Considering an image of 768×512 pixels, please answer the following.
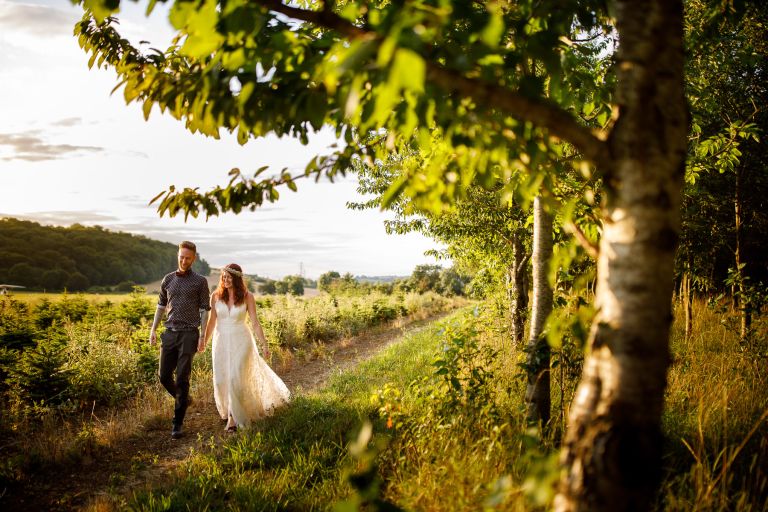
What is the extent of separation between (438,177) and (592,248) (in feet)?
2.37

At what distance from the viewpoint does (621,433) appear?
1.16 metres

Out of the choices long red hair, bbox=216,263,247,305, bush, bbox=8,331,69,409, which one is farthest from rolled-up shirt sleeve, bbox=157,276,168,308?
bush, bbox=8,331,69,409

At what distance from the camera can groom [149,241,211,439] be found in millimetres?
5477

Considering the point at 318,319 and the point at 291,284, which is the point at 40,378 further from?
the point at 291,284

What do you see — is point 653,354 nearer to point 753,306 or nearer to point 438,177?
point 438,177

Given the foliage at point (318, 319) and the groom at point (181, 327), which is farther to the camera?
the foliage at point (318, 319)

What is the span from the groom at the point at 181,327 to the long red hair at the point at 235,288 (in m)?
0.27

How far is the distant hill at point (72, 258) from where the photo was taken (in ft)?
132

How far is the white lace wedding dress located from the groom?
325mm

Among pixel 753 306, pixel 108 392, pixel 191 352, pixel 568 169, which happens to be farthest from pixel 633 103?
pixel 108 392

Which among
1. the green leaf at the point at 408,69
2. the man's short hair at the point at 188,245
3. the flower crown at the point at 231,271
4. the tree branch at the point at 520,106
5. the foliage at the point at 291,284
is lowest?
the foliage at the point at 291,284

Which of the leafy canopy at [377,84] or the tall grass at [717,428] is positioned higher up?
the leafy canopy at [377,84]

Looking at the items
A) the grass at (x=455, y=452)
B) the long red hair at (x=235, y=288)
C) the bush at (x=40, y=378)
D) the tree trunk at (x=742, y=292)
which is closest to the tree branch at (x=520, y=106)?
the grass at (x=455, y=452)

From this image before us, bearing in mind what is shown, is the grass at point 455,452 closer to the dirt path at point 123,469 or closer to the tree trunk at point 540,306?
the tree trunk at point 540,306
